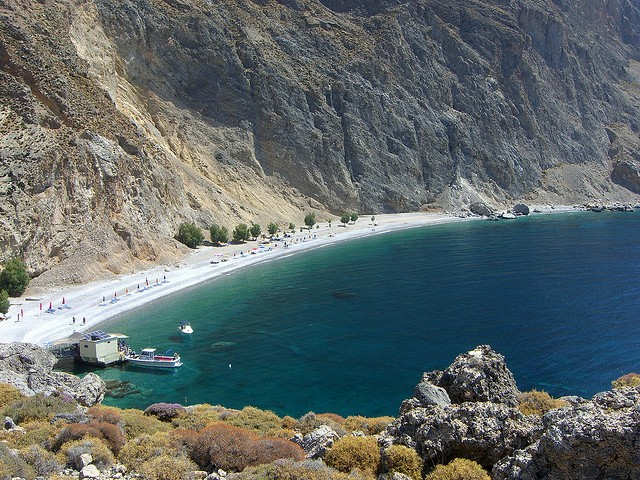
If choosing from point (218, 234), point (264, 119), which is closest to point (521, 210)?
point (264, 119)

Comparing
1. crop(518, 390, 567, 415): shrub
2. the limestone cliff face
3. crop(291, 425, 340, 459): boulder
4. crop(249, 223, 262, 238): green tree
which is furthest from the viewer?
crop(249, 223, 262, 238): green tree

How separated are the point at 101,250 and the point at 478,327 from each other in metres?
44.9

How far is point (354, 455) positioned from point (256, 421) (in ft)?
29.2

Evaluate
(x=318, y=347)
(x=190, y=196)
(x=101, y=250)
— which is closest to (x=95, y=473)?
(x=318, y=347)

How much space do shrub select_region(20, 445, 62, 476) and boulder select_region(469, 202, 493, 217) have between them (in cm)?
14288

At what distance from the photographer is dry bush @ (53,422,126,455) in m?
17.4

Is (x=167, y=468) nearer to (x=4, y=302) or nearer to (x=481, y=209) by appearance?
(x=4, y=302)

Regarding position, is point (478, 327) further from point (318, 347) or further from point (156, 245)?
point (156, 245)

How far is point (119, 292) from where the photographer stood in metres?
61.4

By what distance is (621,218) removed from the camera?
144 metres

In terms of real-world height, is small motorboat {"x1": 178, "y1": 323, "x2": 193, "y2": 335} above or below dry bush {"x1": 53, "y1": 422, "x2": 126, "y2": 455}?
below

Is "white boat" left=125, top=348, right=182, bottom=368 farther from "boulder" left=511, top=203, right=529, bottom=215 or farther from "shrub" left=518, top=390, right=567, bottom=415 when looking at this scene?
"boulder" left=511, top=203, right=529, bottom=215

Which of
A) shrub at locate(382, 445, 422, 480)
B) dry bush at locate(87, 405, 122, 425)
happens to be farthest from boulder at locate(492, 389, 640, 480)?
dry bush at locate(87, 405, 122, 425)

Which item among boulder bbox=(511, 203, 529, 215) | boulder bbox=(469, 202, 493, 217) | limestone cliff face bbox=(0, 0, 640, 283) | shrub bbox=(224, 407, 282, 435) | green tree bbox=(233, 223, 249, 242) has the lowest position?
shrub bbox=(224, 407, 282, 435)
